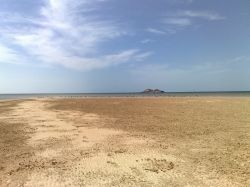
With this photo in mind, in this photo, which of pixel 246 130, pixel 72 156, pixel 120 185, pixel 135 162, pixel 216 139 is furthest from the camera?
pixel 246 130

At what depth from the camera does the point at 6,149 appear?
35.0ft

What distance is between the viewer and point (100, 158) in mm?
9188

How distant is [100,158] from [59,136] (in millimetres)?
4775

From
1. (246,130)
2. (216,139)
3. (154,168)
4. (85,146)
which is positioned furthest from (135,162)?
(246,130)

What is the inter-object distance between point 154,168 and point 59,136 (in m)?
6.60

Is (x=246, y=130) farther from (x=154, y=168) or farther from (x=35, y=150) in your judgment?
(x=35, y=150)

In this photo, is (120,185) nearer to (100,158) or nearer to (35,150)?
(100,158)

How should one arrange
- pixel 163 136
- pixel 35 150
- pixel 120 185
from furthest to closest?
pixel 163 136, pixel 35 150, pixel 120 185

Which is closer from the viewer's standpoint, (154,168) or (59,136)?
(154,168)

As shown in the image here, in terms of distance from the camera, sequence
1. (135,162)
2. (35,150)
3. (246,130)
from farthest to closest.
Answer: (246,130) < (35,150) < (135,162)

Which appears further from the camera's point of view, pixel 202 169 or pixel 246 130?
pixel 246 130

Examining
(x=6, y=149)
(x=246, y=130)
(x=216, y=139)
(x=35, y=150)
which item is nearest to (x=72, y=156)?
(x=35, y=150)

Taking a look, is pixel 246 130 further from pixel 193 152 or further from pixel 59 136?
pixel 59 136

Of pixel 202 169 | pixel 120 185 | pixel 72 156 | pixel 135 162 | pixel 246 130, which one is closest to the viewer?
pixel 120 185
